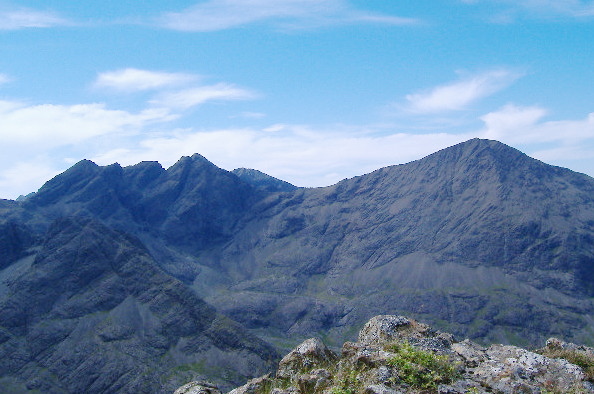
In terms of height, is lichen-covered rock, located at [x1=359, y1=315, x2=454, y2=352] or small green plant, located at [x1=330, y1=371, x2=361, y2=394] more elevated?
lichen-covered rock, located at [x1=359, y1=315, x2=454, y2=352]

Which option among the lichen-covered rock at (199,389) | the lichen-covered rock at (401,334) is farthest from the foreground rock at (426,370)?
the lichen-covered rock at (199,389)

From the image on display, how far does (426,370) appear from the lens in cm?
1562

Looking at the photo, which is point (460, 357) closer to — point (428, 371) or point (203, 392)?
point (428, 371)

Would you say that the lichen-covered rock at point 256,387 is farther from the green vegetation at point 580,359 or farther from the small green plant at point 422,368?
the green vegetation at point 580,359

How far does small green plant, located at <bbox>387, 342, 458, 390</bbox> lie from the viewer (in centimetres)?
1516

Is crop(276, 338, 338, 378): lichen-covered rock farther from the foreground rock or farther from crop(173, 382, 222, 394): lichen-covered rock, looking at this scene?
crop(173, 382, 222, 394): lichen-covered rock

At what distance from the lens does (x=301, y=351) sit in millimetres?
19594

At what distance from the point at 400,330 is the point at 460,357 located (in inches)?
154

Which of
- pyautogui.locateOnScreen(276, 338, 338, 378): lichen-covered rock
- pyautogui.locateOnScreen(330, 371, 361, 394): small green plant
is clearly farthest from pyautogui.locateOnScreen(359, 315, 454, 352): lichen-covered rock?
pyautogui.locateOnScreen(330, 371, 361, 394): small green plant

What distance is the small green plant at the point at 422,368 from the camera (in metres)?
15.2

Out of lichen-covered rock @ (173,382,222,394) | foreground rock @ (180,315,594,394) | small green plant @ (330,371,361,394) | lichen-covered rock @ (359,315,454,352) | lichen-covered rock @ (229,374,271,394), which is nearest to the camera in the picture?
foreground rock @ (180,315,594,394)

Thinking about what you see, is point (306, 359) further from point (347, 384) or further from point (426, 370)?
point (426, 370)

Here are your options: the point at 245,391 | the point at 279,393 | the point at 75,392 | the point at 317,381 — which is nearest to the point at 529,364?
the point at 317,381

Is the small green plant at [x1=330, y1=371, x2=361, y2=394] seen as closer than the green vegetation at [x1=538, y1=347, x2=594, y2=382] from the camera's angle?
Yes
